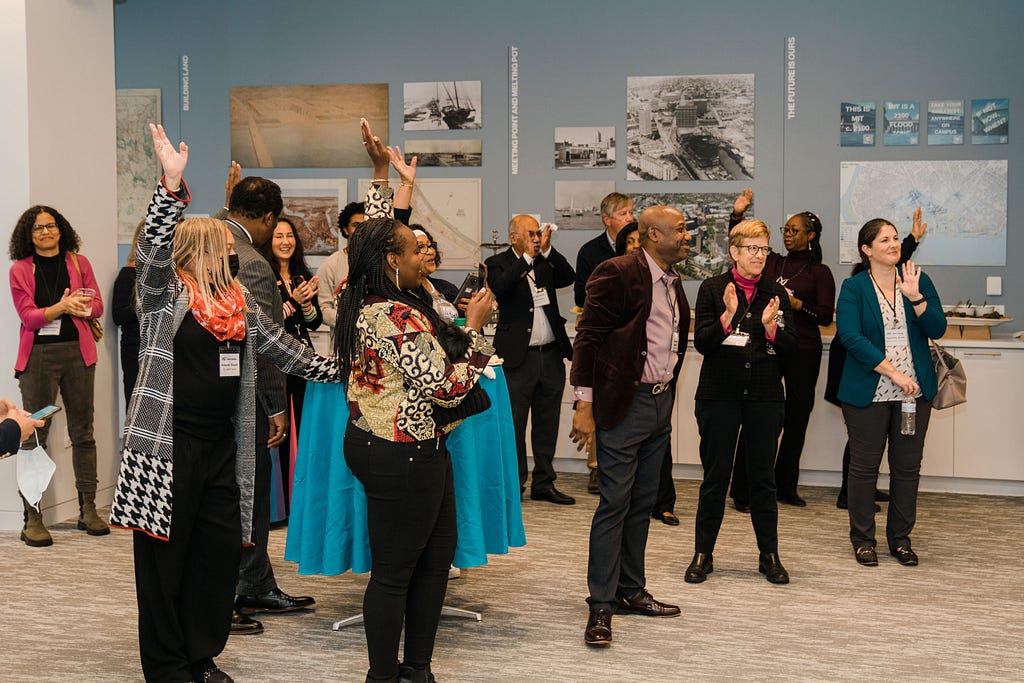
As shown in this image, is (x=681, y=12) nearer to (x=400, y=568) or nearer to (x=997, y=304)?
(x=997, y=304)

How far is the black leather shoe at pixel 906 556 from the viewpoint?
5.28 m

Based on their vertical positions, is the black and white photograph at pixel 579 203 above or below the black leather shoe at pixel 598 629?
above

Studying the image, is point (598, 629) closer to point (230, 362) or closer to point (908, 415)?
point (230, 362)

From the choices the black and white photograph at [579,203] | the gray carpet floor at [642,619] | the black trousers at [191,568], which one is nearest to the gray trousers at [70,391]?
the gray carpet floor at [642,619]

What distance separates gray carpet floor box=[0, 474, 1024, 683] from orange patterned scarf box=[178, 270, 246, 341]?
4.08 feet

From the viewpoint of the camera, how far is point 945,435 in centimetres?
700

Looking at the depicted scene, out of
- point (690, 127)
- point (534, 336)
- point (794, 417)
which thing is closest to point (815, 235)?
point (794, 417)

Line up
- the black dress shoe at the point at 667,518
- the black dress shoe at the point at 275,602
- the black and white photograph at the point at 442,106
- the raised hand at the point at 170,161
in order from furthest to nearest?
the black and white photograph at the point at 442,106, the black dress shoe at the point at 667,518, the black dress shoe at the point at 275,602, the raised hand at the point at 170,161

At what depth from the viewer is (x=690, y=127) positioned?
782 cm

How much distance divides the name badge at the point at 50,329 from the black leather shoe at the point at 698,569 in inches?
143

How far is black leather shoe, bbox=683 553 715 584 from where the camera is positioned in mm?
4941

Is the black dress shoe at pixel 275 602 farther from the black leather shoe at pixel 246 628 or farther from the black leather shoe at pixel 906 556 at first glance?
the black leather shoe at pixel 906 556

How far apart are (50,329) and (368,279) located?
3363 millimetres

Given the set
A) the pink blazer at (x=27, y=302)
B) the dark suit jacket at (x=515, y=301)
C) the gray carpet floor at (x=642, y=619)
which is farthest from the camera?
the dark suit jacket at (x=515, y=301)
